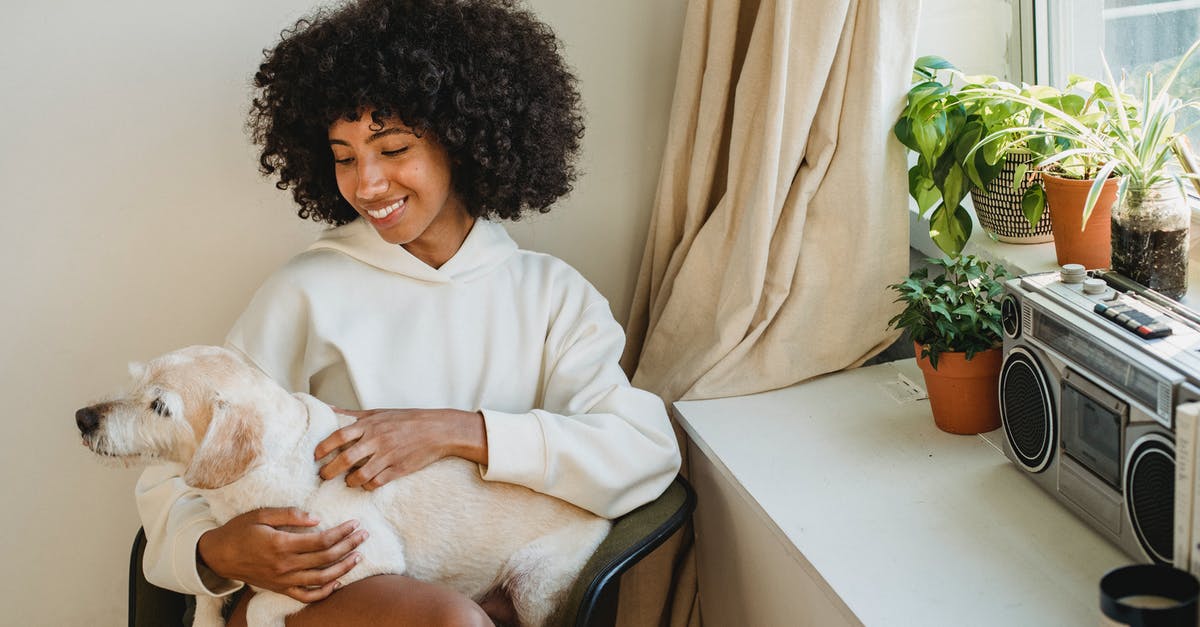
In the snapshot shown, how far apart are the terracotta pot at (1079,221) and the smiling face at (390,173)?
0.88 metres

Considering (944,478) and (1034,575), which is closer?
(1034,575)

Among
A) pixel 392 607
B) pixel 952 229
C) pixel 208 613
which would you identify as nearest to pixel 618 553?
pixel 392 607

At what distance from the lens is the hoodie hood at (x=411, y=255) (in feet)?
5.18

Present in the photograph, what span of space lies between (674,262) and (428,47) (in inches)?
24.1

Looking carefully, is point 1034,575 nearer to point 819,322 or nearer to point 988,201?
point 819,322

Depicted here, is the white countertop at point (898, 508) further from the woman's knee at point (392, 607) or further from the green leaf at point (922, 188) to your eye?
the woman's knee at point (392, 607)

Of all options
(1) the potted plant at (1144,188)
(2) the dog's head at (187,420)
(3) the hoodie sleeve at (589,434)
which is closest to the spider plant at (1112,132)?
(1) the potted plant at (1144,188)

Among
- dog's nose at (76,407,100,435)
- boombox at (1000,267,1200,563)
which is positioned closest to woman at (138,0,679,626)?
dog's nose at (76,407,100,435)

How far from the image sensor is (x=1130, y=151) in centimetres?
146

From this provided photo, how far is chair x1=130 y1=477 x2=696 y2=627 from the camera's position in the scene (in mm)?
1392

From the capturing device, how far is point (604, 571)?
1397 millimetres

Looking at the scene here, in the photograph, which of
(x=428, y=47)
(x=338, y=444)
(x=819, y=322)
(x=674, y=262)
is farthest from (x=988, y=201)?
(x=338, y=444)

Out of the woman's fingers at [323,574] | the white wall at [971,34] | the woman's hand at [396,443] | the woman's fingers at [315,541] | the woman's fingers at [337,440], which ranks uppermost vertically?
the white wall at [971,34]

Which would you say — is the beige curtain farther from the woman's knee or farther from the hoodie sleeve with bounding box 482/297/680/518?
the woman's knee
